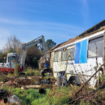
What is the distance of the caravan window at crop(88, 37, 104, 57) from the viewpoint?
5.94m

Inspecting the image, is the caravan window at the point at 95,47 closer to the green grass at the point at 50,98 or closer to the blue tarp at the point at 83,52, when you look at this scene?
the blue tarp at the point at 83,52

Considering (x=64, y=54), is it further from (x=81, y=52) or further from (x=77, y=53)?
(x=81, y=52)

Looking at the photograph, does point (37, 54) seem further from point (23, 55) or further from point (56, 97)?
point (56, 97)

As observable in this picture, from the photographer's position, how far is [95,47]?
638cm

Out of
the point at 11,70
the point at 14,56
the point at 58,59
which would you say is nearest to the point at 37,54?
the point at 14,56

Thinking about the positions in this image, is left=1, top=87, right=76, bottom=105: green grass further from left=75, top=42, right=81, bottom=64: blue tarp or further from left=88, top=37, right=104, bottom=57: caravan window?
left=75, top=42, right=81, bottom=64: blue tarp


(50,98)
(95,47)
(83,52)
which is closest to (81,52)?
(83,52)

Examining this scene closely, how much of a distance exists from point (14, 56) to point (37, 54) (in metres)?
12.0

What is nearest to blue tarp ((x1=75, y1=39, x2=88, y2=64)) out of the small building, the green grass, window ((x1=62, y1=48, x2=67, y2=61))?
the small building

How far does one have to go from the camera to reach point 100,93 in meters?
4.20

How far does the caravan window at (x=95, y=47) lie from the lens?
5941mm

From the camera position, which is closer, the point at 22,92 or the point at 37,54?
the point at 22,92

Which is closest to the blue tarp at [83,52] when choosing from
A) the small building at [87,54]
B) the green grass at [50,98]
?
the small building at [87,54]

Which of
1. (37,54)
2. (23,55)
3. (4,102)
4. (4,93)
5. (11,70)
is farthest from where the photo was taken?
(37,54)
